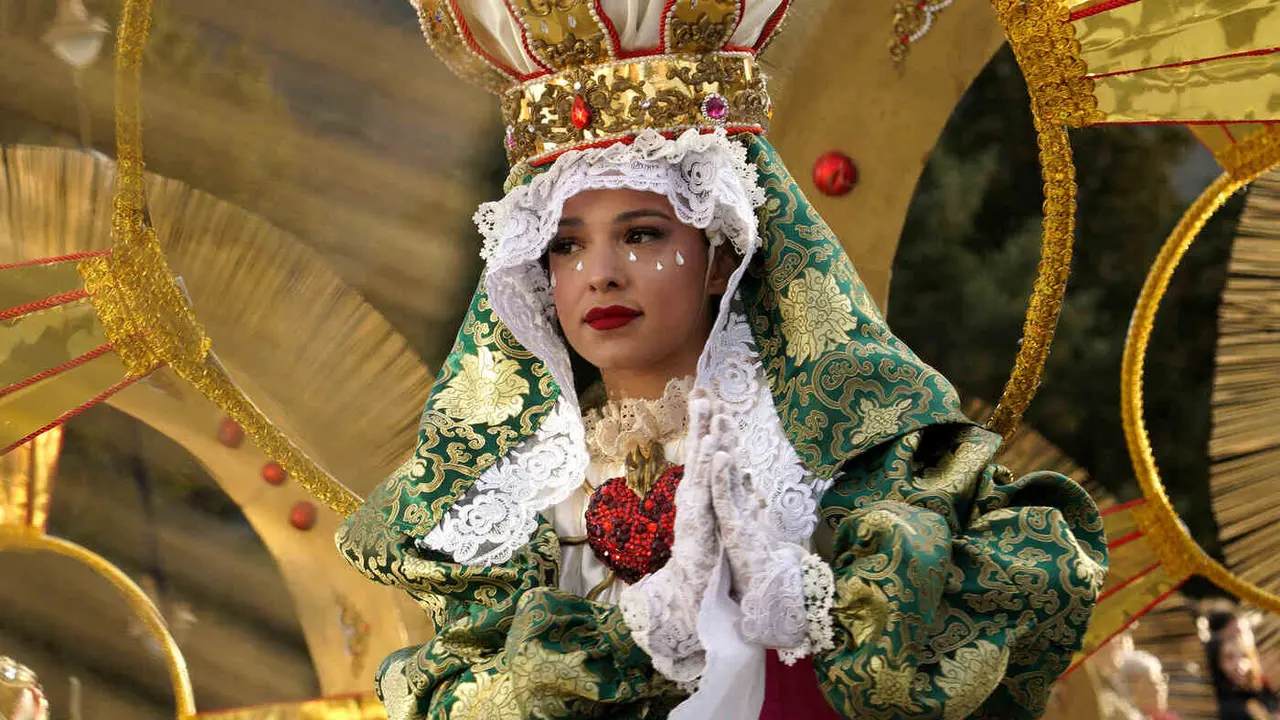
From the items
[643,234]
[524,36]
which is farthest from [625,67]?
[643,234]

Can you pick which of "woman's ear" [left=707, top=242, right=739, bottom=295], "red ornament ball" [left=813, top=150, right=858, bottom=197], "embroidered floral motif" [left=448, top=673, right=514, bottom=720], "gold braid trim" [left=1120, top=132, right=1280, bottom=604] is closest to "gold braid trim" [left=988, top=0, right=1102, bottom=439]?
"gold braid trim" [left=1120, top=132, right=1280, bottom=604]

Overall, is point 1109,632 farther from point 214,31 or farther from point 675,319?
point 214,31

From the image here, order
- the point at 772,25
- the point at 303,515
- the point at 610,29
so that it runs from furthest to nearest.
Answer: the point at 303,515 < the point at 772,25 < the point at 610,29

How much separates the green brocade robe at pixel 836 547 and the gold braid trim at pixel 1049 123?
2.31 feet

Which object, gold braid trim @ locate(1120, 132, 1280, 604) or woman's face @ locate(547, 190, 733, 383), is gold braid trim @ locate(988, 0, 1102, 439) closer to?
gold braid trim @ locate(1120, 132, 1280, 604)

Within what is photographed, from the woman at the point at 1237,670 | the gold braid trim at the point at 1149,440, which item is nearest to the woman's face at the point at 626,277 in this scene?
the gold braid trim at the point at 1149,440

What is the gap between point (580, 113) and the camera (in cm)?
281

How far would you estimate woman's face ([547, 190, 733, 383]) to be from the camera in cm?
281

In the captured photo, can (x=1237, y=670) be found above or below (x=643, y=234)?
below

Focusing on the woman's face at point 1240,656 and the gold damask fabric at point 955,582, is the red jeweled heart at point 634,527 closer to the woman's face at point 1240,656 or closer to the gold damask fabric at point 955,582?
the gold damask fabric at point 955,582

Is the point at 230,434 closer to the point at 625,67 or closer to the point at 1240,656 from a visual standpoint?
the point at 625,67

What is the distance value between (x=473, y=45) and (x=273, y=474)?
1.43 m

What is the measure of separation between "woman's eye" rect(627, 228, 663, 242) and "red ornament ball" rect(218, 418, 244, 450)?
1.51 metres

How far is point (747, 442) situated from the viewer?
2752 mm
